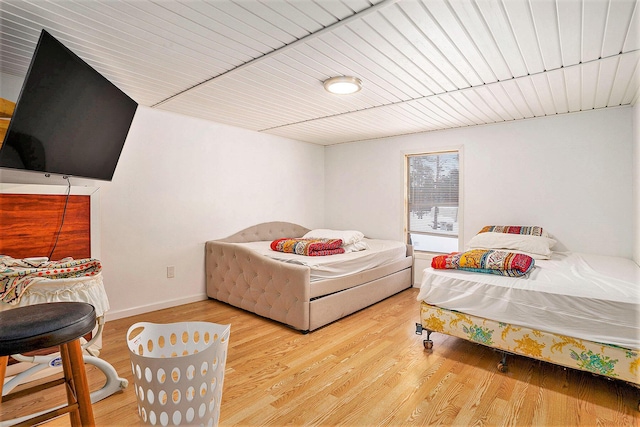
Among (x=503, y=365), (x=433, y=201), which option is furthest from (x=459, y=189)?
(x=503, y=365)

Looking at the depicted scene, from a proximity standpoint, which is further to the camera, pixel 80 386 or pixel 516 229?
pixel 516 229

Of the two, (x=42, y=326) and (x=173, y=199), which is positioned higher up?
(x=173, y=199)

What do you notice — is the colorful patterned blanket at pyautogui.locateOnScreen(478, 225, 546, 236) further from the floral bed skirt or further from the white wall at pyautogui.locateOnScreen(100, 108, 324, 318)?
the white wall at pyautogui.locateOnScreen(100, 108, 324, 318)

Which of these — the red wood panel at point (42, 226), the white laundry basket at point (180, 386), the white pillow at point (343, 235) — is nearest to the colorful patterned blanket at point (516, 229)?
the white pillow at point (343, 235)

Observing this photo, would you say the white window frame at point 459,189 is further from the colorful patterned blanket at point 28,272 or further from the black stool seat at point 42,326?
the black stool seat at point 42,326

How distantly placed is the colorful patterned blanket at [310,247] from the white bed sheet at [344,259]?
66mm

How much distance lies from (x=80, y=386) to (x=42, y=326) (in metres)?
0.38

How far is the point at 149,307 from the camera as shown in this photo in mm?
3422

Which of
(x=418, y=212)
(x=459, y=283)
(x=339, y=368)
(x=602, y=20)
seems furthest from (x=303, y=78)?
(x=418, y=212)

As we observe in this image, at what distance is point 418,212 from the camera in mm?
4648

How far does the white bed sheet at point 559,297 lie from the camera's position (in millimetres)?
1901

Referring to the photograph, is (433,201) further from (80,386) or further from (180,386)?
(80,386)

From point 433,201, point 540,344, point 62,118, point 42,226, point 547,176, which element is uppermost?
point 62,118

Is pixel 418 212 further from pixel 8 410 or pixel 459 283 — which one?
pixel 8 410
